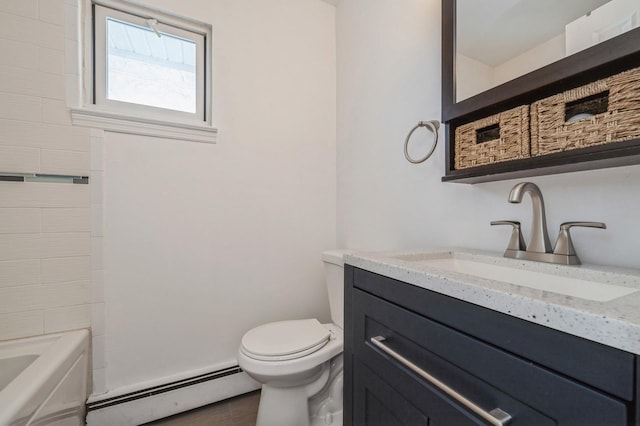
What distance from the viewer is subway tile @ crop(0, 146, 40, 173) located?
43.9 inches

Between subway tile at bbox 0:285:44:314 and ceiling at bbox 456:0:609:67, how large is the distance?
1.98 m

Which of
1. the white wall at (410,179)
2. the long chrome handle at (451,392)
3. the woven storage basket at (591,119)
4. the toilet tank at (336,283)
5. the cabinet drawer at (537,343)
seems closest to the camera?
the cabinet drawer at (537,343)

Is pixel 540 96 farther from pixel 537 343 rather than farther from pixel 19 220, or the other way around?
pixel 19 220

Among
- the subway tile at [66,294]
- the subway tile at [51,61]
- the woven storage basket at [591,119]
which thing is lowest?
the subway tile at [66,294]

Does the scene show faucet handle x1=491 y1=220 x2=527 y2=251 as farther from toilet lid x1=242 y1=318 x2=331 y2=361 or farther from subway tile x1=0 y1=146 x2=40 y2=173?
subway tile x1=0 y1=146 x2=40 y2=173

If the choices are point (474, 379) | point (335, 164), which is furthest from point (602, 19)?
point (335, 164)

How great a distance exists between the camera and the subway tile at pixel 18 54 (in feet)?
3.69

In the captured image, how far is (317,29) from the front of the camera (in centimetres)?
177

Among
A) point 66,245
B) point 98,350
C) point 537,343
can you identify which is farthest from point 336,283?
point 66,245

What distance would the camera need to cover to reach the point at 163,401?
1.33 metres

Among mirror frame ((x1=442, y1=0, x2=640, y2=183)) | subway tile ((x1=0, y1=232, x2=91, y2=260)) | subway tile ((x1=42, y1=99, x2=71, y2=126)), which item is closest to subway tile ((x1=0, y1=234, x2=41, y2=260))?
subway tile ((x1=0, y1=232, x2=91, y2=260))

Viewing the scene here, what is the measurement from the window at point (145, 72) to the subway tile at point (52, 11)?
10 centimetres

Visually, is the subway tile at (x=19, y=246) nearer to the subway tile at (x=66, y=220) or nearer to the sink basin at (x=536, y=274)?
the subway tile at (x=66, y=220)

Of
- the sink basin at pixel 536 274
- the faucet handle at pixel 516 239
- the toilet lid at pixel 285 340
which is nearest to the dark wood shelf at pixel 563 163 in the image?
the faucet handle at pixel 516 239
